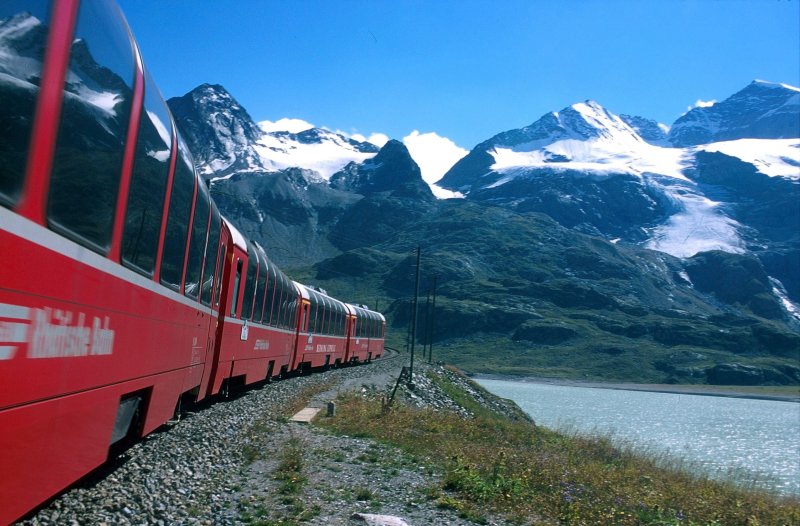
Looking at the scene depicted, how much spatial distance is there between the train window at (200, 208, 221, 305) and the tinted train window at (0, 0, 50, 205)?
7.34m

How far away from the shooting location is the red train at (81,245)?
147 inches

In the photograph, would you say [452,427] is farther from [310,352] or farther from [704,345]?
[704,345]

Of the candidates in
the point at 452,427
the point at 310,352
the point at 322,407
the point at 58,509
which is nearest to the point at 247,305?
the point at 322,407

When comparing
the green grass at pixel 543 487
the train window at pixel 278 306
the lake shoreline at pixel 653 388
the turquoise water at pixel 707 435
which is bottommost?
the turquoise water at pixel 707 435

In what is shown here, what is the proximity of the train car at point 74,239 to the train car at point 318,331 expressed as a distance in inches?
855

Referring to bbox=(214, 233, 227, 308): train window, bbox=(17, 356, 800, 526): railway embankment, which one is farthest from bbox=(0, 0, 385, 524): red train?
bbox=(214, 233, 227, 308): train window

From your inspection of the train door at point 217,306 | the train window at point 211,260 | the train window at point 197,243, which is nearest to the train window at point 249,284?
the train door at point 217,306

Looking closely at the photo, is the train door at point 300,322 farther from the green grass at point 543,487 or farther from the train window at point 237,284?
the train window at point 237,284

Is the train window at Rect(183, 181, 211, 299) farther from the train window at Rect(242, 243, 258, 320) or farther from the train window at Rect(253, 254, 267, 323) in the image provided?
the train window at Rect(253, 254, 267, 323)

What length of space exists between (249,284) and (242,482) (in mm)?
8085

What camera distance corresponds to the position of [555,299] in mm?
199375

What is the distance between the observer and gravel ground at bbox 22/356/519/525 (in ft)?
24.5

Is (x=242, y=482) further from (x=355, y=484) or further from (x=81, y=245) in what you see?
(x=81, y=245)

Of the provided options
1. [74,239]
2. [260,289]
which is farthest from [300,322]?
[74,239]
